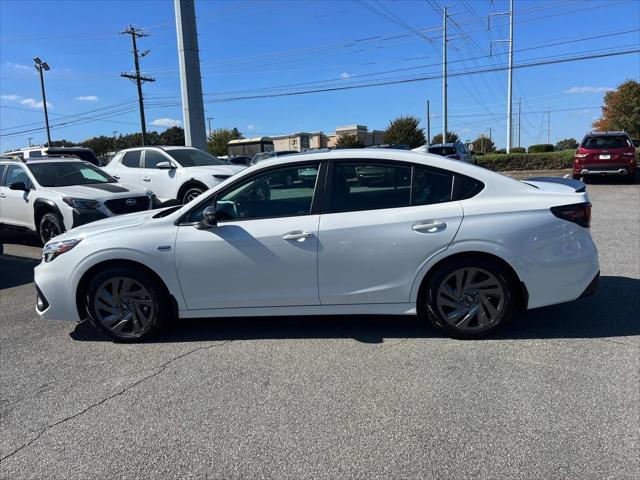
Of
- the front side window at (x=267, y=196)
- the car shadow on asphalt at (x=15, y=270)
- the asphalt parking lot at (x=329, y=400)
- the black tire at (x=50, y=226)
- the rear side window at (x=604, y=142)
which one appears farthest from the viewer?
the rear side window at (x=604, y=142)

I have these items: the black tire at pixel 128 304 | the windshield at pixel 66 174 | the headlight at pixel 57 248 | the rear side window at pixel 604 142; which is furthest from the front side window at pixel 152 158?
the rear side window at pixel 604 142

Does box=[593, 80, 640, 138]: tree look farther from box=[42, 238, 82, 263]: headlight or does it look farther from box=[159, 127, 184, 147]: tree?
box=[159, 127, 184, 147]: tree

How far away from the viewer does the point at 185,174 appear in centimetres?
1064

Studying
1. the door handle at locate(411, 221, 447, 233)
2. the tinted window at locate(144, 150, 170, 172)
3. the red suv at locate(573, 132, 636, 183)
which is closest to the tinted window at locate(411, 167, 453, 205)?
the door handle at locate(411, 221, 447, 233)

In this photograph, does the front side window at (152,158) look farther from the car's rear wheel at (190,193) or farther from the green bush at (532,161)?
the green bush at (532,161)

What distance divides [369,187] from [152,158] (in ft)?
28.5

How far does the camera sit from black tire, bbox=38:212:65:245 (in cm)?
802

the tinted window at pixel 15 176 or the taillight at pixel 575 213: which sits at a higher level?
the tinted window at pixel 15 176

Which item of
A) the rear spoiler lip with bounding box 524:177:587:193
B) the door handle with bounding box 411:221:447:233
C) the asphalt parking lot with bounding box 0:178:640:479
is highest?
the rear spoiler lip with bounding box 524:177:587:193

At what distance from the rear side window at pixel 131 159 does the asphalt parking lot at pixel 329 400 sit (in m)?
7.46

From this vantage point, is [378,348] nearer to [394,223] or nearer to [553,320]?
[394,223]

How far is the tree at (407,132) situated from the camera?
62.3 metres

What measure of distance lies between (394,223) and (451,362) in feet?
3.82

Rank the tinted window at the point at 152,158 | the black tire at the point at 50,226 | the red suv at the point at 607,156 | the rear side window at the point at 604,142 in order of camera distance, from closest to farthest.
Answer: the black tire at the point at 50,226 < the tinted window at the point at 152,158 < the red suv at the point at 607,156 < the rear side window at the point at 604,142
